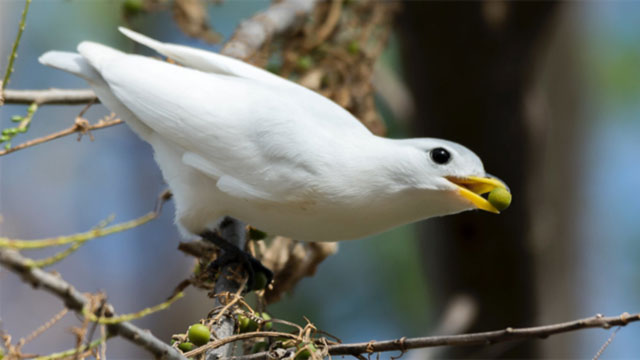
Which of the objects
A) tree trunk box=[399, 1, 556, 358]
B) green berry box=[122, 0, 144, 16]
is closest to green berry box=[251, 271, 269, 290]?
green berry box=[122, 0, 144, 16]

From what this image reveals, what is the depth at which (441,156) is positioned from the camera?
2.12m

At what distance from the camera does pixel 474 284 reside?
4.12 m

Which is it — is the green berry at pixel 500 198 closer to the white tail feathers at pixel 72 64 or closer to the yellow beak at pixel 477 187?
the yellow beak at pixel 477 187

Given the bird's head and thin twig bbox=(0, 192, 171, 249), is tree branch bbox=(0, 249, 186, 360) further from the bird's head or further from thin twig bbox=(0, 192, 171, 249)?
the bird's head

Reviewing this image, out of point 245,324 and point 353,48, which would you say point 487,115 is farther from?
point 245,324

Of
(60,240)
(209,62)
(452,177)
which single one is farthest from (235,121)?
(60,240)

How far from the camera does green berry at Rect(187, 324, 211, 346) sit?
179 cm

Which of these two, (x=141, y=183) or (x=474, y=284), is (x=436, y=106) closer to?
(x=474, y=284)

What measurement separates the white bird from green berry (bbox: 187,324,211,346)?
0.47 meters

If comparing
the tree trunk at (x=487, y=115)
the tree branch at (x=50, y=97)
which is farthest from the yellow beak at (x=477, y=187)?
the tree trunk at (x=487, y=115)

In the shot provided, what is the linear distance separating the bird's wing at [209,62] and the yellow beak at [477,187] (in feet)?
2.47

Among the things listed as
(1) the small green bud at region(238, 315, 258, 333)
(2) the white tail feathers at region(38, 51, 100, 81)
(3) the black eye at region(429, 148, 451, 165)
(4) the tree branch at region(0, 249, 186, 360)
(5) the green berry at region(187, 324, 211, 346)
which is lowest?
(4) the tree branch at region(0, 249, 186, 360)

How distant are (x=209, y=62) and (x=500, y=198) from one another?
1.09m

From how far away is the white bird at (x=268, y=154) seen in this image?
212cm
